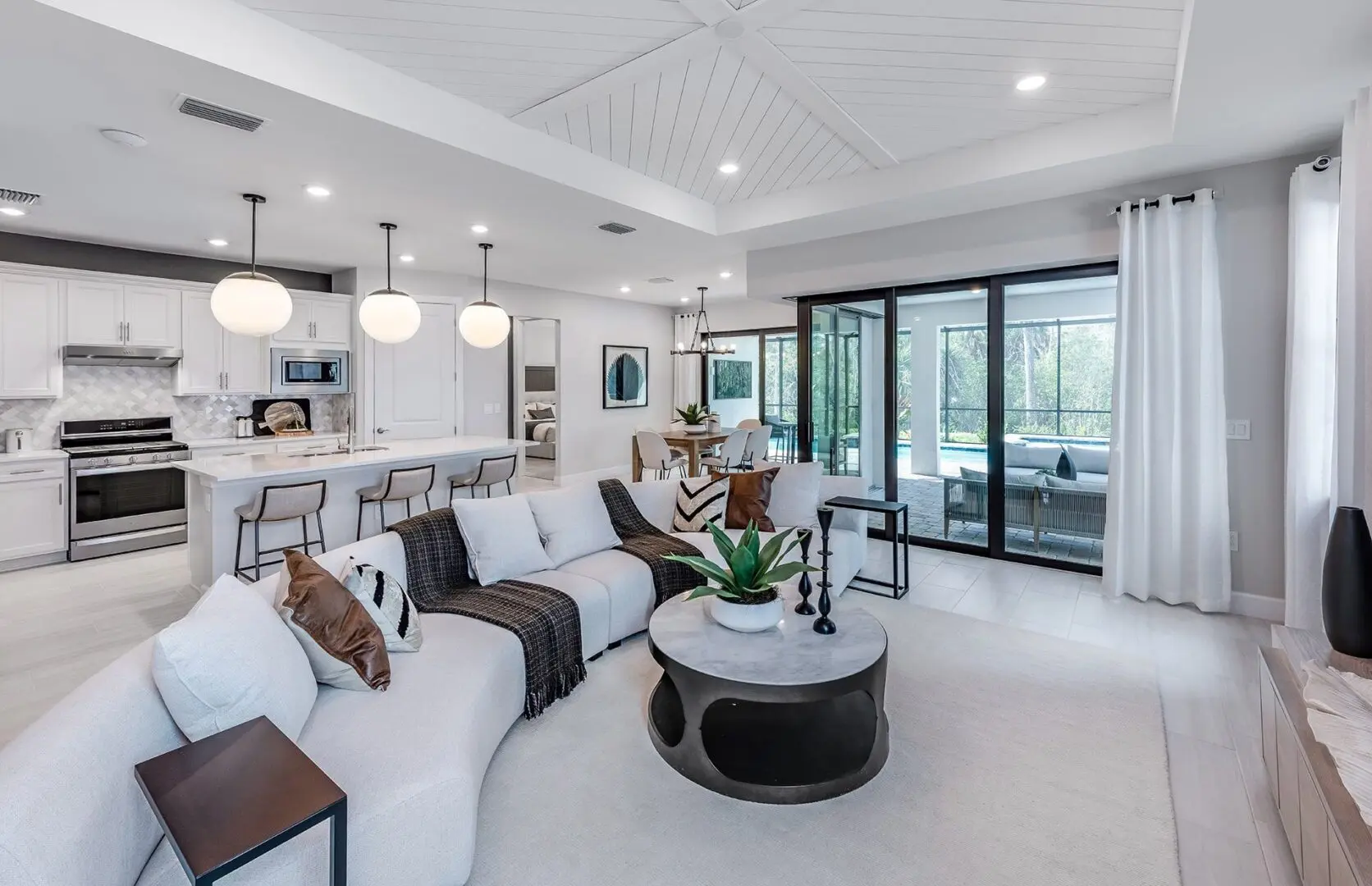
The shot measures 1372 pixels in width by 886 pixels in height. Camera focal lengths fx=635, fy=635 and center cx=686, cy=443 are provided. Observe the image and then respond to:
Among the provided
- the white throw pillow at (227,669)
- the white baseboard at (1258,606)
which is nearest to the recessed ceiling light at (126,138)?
the white throw pillow at (227,669)

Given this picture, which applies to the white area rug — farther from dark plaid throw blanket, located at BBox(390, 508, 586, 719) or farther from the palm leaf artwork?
the palm leaf artwork

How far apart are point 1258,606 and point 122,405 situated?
341 inches

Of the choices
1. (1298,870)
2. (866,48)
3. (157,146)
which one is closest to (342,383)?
(157,146)

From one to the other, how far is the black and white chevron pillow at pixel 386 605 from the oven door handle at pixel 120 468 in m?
3.62

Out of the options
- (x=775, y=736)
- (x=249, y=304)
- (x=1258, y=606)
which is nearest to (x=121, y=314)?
(x=249, y=304)

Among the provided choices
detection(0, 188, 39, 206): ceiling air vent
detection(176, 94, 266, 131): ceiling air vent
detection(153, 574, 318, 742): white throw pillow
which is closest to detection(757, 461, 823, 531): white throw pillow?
detection(153, 574, 318, 742): white throw pillow

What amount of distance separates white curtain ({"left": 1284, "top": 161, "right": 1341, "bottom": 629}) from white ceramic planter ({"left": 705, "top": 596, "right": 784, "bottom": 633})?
9.45 feet

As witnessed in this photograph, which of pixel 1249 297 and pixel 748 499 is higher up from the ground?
pixel 1249 297

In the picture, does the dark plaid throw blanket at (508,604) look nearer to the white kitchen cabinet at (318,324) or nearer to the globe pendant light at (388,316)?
the globe pendant light at (388,316)

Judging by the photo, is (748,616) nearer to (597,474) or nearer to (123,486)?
(123,486)

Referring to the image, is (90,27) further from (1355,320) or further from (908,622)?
(1355,320)

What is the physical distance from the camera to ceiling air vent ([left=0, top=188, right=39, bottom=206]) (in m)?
4.00

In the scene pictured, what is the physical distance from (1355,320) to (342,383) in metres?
7.48

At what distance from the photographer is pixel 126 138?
3.15m
